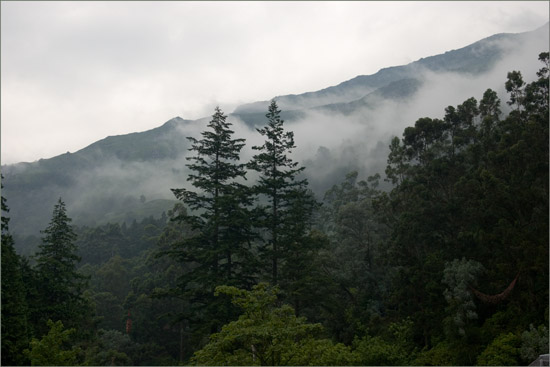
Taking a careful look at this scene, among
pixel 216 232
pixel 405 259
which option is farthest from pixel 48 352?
pixel 405 259

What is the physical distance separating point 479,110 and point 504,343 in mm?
17190

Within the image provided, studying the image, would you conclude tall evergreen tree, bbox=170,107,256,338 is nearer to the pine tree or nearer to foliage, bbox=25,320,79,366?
the pine tree

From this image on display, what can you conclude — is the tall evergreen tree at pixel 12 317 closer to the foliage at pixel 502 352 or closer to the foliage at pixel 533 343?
the foliage at pixel 502 352

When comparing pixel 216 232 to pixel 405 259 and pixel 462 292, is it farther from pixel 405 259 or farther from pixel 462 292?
pixel 462 292

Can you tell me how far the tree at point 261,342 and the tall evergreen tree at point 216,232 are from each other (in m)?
11.3

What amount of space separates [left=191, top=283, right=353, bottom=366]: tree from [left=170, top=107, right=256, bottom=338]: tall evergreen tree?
11318 mm

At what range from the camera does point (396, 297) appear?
2836 centimetres

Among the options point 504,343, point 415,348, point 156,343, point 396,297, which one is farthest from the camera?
point 156,343

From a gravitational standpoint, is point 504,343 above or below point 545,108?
below

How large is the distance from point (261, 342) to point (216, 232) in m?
14.5

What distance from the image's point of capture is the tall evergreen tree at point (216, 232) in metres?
24.6

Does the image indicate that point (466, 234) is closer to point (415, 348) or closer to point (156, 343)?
point (415, 348)

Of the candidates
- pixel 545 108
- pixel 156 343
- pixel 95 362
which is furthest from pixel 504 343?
pixel 156 343

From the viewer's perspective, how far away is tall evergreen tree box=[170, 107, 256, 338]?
24.6 meters
